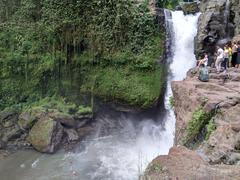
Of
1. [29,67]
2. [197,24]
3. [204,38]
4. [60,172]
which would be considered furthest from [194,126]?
[29,67]

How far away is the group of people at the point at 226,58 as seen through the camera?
1416 centimetres

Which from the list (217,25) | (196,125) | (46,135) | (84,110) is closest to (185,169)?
(196,125)

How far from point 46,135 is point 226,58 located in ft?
26.7

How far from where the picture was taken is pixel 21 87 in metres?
18.0

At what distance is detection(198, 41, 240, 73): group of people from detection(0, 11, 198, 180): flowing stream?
2.48m

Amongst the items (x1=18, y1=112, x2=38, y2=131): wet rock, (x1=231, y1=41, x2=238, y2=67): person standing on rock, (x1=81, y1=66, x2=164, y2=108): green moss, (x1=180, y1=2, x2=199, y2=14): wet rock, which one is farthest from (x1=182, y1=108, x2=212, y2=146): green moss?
(x1=180, y1=2, x2=199, y2=14): wet rock

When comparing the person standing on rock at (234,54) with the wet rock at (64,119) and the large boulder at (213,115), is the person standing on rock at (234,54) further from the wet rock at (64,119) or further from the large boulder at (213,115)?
the wet rock at (64,119)

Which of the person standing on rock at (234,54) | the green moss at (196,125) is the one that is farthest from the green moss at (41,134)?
the person standing on rock at (234,54)

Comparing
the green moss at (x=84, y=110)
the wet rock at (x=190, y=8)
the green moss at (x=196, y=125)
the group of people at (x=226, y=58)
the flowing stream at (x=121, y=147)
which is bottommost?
the flowing stream at (x=121, y=147)

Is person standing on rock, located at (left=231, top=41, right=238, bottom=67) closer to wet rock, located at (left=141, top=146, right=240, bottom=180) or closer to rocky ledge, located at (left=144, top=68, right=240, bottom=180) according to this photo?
rocky ledge, located at (left=144, top=68, right=240, bottom=180)

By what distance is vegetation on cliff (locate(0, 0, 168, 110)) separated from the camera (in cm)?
1689

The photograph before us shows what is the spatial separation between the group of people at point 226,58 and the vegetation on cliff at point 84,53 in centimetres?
295

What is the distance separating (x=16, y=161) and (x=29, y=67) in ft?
16.6

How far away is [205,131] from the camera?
9680mm
